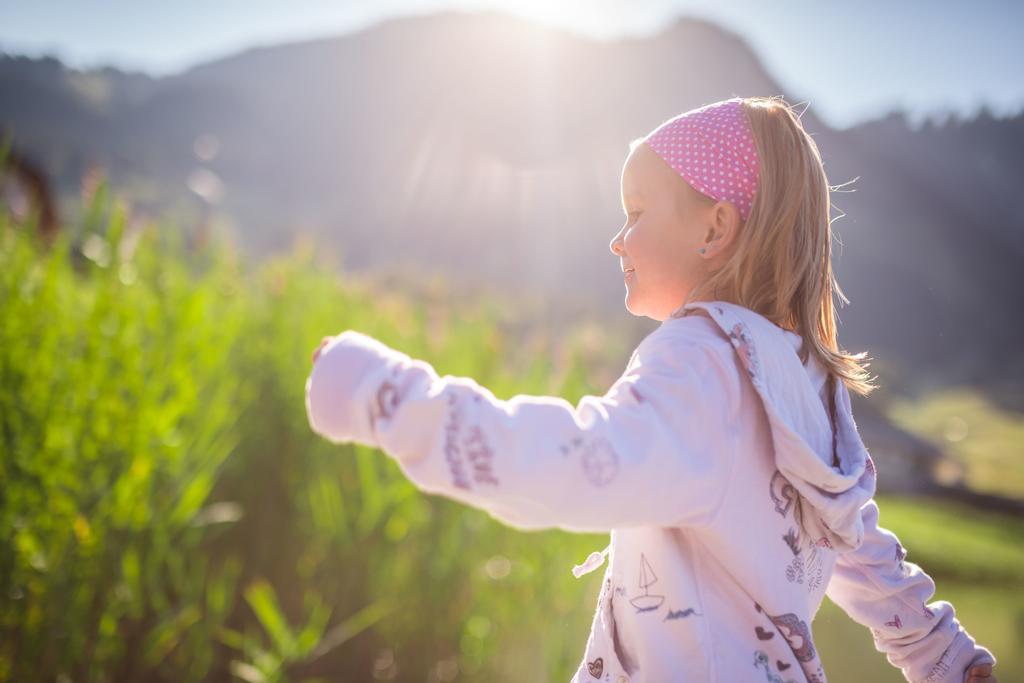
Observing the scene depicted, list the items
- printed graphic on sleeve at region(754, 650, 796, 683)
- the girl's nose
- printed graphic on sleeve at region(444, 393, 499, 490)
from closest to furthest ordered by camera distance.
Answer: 1. printed graphic on sleeve at region(444, 393, 499, 490)
2. printed graphic on sleeve at region(754, 650, 796, 683)
3. the girl's nose

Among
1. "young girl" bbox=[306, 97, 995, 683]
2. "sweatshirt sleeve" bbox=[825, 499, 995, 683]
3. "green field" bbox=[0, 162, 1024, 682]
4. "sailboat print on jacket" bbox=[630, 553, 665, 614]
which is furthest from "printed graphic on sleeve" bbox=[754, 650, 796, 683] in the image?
"green field" bbox=[0, 162, 1024, 682]

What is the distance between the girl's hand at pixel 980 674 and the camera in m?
0.85

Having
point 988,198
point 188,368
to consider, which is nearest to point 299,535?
point 188,368

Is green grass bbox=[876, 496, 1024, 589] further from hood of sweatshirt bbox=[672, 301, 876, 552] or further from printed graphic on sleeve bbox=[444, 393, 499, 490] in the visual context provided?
printed graphic on sleeve bbox=[444, 393, 499, 490]

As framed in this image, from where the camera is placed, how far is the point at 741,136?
29.8 inches

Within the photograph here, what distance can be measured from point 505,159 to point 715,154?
5992mm

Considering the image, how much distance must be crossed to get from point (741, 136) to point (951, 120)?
14.5 ft

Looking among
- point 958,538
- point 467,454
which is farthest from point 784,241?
point 958,538

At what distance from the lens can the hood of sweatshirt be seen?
649 mm

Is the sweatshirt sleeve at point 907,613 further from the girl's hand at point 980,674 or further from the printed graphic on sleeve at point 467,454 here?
the printed graphic on sleeve at point 467,454

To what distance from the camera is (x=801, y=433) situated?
0.69 metres

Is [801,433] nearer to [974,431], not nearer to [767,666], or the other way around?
[767,666]

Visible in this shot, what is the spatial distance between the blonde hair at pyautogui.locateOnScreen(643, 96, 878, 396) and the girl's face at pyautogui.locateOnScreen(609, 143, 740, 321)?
0.02 meters

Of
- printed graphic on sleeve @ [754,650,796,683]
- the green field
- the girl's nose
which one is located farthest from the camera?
the green field
